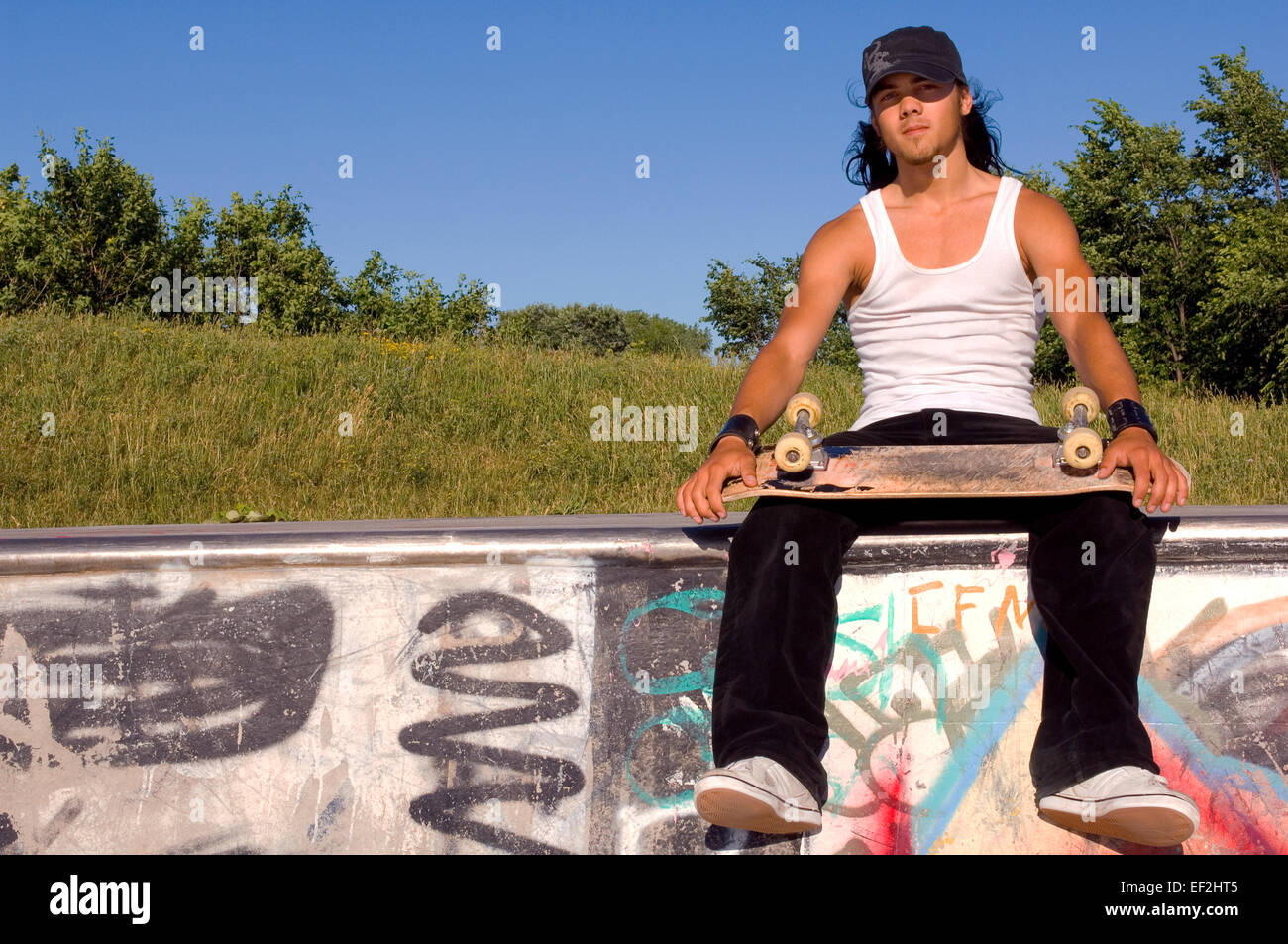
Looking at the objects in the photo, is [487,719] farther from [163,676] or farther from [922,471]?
[922,471]

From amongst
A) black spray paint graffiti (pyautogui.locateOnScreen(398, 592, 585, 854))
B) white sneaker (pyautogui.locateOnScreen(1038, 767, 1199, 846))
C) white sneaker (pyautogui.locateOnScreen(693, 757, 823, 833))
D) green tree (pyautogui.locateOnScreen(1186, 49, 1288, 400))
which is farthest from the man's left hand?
green tree (pyautogui.locateOnScreen(1186, 49, 1288, 400))

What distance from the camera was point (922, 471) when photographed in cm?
246

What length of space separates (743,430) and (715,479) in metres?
0.20

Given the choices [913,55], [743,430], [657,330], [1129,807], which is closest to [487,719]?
[743,430]

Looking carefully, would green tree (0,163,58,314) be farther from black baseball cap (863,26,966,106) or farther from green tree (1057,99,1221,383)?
black baseball cap (863,26,966,106)

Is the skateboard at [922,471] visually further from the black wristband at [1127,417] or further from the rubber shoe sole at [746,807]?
the rubber shoe sole at [746,807]

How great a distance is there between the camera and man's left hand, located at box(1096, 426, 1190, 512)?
7.36 feet

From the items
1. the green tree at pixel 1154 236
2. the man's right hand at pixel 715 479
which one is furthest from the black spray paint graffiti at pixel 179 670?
the green tree at pixel 1154 236

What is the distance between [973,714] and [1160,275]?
96.6 feet

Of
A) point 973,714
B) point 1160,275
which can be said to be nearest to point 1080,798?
point 973,714

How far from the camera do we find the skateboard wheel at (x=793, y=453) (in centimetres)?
230

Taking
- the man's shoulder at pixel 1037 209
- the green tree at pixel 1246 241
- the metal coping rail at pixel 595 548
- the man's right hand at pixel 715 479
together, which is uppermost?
the green tree at pixel 1246 241
